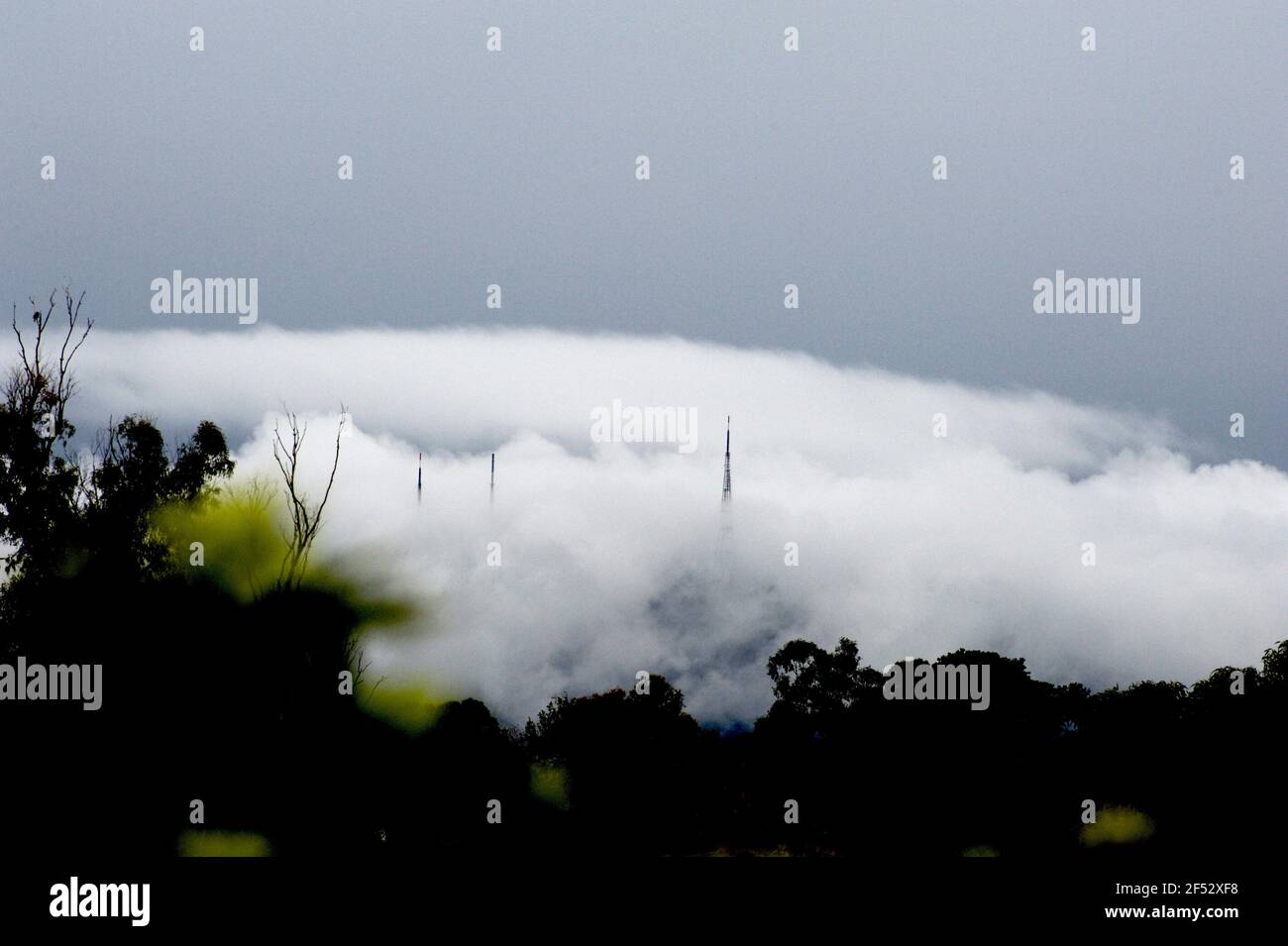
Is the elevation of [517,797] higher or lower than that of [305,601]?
lower

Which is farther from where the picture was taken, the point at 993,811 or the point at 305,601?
the point at 993,811

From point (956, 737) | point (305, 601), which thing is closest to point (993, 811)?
point (956, 737)

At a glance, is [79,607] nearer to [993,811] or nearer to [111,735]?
[111,735]

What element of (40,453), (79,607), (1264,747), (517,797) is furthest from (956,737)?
(40,453)

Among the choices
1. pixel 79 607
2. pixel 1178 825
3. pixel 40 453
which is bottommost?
pixel 1178 825

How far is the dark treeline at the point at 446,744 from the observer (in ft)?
73.7

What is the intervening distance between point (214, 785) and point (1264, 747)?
27.1 metres

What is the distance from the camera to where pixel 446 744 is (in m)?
28.1

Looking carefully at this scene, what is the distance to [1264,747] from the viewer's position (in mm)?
30719

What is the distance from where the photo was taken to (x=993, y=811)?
27.5 meters

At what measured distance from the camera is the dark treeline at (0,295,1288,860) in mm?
22469
